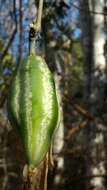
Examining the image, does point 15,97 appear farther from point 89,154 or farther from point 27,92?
A: point 89,154

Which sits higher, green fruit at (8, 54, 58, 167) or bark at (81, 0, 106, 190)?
green fruit at (8, 54, 58, 167)

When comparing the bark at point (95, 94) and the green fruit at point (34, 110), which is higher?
the green fruit at point (34, 110)

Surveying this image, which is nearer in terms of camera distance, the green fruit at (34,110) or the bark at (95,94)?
the green fruit at (34,110)

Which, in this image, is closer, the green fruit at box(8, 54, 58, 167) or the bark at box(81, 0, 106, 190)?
the green fruit at box(8, 54, 58, 167)

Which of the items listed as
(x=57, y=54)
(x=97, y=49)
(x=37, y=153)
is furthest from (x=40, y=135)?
(x=97, y=49)
